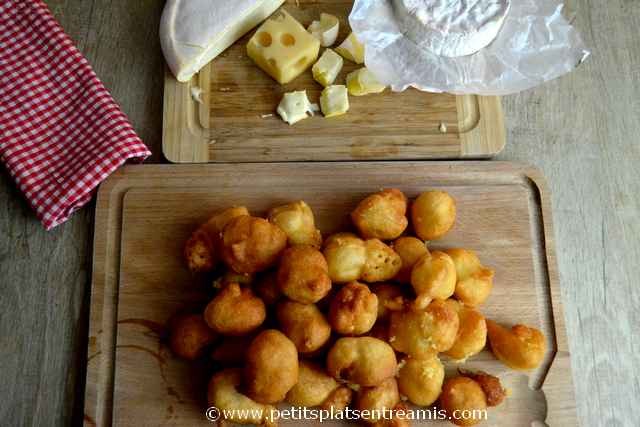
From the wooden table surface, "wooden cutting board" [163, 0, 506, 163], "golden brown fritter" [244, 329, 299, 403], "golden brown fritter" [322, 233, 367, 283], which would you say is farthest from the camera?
"wooden cutting board" [163, 0, 506, 163]

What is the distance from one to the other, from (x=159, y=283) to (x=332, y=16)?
2.64ft

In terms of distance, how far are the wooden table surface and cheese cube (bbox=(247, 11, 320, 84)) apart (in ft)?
0.92

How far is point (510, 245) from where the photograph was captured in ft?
4.33

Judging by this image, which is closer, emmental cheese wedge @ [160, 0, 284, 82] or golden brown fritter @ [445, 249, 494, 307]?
golden brown fritter @ [445, 249, 494, 307]

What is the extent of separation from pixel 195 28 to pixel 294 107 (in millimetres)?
310

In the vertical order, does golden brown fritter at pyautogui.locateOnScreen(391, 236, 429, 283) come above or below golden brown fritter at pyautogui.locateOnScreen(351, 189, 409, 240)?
below

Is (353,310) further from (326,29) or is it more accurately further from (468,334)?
(326,29)

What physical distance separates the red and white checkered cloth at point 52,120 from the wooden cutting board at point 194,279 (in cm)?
6

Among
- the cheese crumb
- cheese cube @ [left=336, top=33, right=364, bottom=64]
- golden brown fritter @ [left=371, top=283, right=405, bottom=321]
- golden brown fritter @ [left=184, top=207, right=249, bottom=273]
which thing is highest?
cheese cube @ [left=336, top=33, right=364, bottom=64]

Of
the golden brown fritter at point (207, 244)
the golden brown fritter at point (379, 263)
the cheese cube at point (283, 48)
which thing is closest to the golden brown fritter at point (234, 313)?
the golden brown fritter at point (207, 244)

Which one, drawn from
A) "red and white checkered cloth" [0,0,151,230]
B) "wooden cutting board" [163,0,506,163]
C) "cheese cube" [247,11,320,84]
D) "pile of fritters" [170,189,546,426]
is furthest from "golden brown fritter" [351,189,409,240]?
"red and white checkered cloth" [0,0,151,230]

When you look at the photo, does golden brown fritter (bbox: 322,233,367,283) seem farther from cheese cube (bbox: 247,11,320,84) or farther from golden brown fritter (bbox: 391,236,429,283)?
cheese cube (bbox: 247,11,320,84)

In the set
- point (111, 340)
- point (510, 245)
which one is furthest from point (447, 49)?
point (111, 340)

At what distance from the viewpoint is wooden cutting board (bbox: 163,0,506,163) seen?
1400 mm
